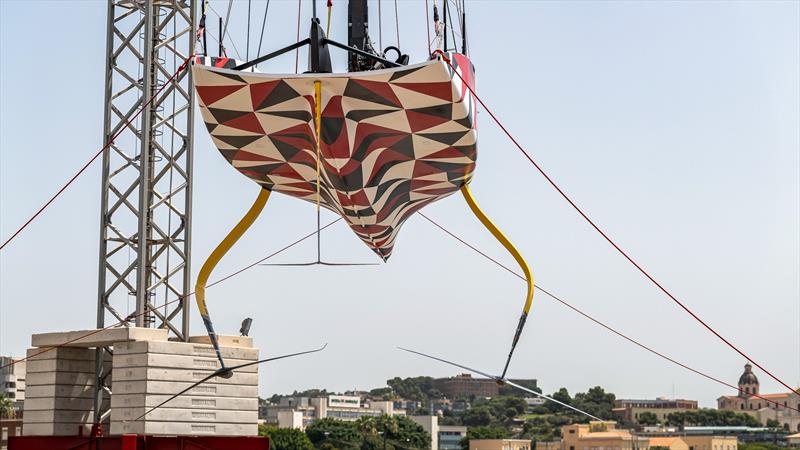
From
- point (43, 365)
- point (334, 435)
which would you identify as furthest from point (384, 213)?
Result: point (334, 435)

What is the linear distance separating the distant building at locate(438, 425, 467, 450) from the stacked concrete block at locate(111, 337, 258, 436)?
15607cm

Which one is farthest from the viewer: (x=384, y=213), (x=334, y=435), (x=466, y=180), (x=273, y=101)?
(x=334, y=435)

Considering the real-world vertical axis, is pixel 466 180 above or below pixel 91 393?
above

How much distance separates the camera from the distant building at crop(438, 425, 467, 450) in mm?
189750

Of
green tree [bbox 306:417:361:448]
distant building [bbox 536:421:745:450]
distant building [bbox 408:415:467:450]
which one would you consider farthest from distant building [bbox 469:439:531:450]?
green tree [bbox 306:417:361:448]

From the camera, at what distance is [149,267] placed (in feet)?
112

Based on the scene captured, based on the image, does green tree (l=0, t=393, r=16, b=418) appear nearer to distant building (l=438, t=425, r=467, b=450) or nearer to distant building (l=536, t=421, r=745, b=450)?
distant building (l=536, t=421, r=745, b=450)

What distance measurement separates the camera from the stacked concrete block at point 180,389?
1240 inches

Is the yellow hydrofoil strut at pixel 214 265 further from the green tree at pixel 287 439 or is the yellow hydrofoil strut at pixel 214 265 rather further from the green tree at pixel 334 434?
the green tree at pixel 334 434

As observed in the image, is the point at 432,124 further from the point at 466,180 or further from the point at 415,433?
the point at 415,433

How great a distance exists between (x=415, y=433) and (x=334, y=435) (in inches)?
503

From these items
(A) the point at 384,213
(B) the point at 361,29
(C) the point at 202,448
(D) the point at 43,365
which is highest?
(B) the point at 361,29

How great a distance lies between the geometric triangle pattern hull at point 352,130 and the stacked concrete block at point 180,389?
1129 cm

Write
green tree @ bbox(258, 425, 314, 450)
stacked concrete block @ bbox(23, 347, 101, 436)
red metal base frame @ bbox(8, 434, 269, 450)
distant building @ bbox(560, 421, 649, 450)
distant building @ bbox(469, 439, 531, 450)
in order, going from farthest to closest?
distant building @ bbox(469, 439, 531, 450)
distant building @ bbox(560, 421, 649, 450)
green tree @ bbox(258, 425, 314, 450)
stacked concrete block @ bbox(23, 347, 101, 436)
red metal base frame @ bbox(8, 434, 269, 450)
